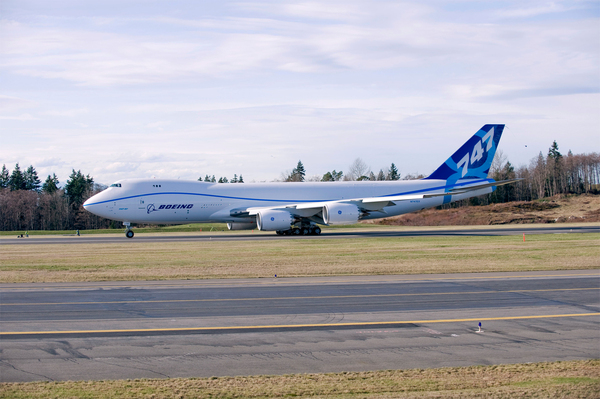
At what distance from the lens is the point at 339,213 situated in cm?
4009

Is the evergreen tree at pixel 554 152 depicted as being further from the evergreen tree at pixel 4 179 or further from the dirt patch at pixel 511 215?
the evergreen tree at pixel 4 179

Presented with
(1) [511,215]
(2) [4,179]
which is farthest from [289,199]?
(2) [4,179]

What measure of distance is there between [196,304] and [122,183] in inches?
1217

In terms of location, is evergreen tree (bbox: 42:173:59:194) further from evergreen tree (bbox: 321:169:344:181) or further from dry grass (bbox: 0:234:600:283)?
dry grass (bbox: 0:234:600:283)

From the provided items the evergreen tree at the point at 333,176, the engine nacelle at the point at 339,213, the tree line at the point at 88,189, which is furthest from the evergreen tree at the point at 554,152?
the engine nacelle at the point at 339,213

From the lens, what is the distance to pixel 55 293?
1541cm

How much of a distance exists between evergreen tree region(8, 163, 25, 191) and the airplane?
92205mm

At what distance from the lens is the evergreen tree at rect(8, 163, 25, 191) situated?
397 ft

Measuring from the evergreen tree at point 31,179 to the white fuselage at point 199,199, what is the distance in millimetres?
96221

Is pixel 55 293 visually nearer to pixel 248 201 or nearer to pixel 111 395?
pixel 111 395

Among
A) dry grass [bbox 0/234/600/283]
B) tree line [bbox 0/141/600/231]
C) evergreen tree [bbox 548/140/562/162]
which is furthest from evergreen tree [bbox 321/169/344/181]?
dry grass [bbox 0/234/600/283]

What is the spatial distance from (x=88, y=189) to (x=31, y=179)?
61.5 ft

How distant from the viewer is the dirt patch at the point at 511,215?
66438 mm

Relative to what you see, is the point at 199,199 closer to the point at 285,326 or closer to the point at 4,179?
the point at 285,326
